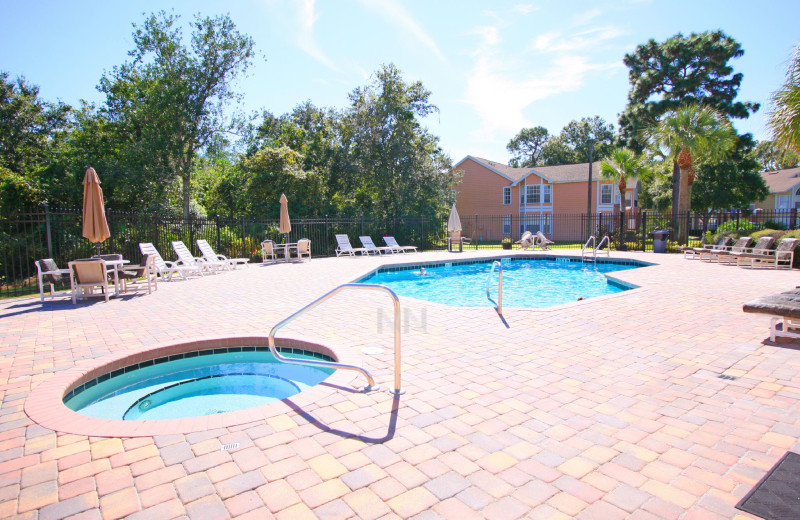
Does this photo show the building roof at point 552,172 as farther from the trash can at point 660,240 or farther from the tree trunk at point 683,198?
the trash can at point 660,240

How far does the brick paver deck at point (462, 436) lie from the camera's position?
2.00m

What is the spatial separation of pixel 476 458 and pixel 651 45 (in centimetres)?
3269

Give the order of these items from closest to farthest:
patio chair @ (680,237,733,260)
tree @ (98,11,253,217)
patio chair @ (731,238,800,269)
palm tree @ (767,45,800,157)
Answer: palm tree @ (767,45,800,157) < patio chair @ (731,238,800,269) < patio chair @ (680,237,733,260) < tree @ (98,11,253,217)

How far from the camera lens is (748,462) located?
A: 7.52ft

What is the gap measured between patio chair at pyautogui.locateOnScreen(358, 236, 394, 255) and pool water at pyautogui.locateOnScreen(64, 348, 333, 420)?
13456mm

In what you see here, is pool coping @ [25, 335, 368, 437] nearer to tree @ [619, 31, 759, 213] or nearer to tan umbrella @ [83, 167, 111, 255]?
tan umbrella @ [83, 167, 111, 255]

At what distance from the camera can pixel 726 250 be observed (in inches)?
521

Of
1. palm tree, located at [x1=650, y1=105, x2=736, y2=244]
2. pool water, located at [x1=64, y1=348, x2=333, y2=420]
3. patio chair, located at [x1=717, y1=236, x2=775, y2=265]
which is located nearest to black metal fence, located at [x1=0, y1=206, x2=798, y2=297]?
palm tree, located at [x1=650, y1=105, x2=736, y2=244]

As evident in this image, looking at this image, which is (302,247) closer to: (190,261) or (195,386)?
Answer: (190,261)

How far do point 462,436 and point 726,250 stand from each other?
14.8m

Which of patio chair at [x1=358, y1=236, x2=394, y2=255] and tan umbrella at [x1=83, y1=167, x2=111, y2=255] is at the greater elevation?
tan umbrella at [x1=83, y1=167, x2=111, y2=255]

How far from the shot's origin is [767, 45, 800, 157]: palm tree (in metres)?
7.86

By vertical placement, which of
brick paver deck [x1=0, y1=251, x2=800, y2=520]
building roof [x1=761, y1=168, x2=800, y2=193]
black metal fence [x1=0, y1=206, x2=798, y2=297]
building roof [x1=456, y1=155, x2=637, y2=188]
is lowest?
brick paver deck [x1=0, y1=251, x2=800, y2=520]

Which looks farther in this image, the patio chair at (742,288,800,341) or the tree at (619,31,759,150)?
the tree at (619,31,759,150)
